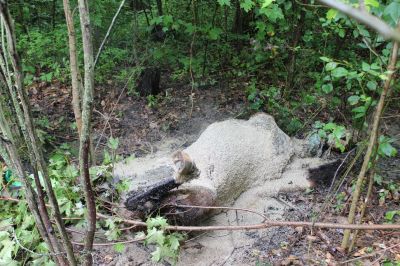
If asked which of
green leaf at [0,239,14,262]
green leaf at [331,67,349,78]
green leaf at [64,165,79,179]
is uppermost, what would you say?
green leaf at [331,67,349,78]

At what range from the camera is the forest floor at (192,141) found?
2662 millimetres

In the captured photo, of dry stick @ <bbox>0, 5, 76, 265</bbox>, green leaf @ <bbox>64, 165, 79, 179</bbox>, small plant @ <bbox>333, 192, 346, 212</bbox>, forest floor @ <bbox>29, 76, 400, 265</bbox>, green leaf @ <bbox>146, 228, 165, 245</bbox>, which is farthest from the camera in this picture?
small plant @ <bbox>333, 192, 346, 212</bbox>

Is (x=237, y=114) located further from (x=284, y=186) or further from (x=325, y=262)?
(x=325, y=262)

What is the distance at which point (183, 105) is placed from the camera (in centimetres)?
481

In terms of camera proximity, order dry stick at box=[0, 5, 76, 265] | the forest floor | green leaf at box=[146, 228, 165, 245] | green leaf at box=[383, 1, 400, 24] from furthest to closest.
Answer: the forest floor
green leaf at box=[146, 228, 165, 245]
green leaf at box=[383, 1, 400, 24]
dry stick at box=[0, 5, 76, 265]

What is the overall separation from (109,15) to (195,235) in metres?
3.95

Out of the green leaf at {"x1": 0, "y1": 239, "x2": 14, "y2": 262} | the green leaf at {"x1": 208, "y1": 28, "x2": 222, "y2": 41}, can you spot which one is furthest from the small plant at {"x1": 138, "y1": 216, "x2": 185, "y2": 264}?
the green leaf at {"x1": 208, "y1": 28, "x2": 222, "y2": 41}

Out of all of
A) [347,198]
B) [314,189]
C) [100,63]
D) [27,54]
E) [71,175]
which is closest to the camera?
[71,175]

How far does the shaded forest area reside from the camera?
221cm

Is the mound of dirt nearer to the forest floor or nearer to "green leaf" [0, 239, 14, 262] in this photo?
the forest floor

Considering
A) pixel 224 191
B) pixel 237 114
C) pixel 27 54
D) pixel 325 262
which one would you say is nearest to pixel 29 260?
pixel 224 191

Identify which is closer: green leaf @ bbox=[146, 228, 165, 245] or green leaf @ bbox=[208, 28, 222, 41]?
green leaf @ bbox=[146, 228, 165, 245]

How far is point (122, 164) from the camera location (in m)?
3.51

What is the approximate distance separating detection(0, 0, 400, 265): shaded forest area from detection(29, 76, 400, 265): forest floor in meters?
0.02
